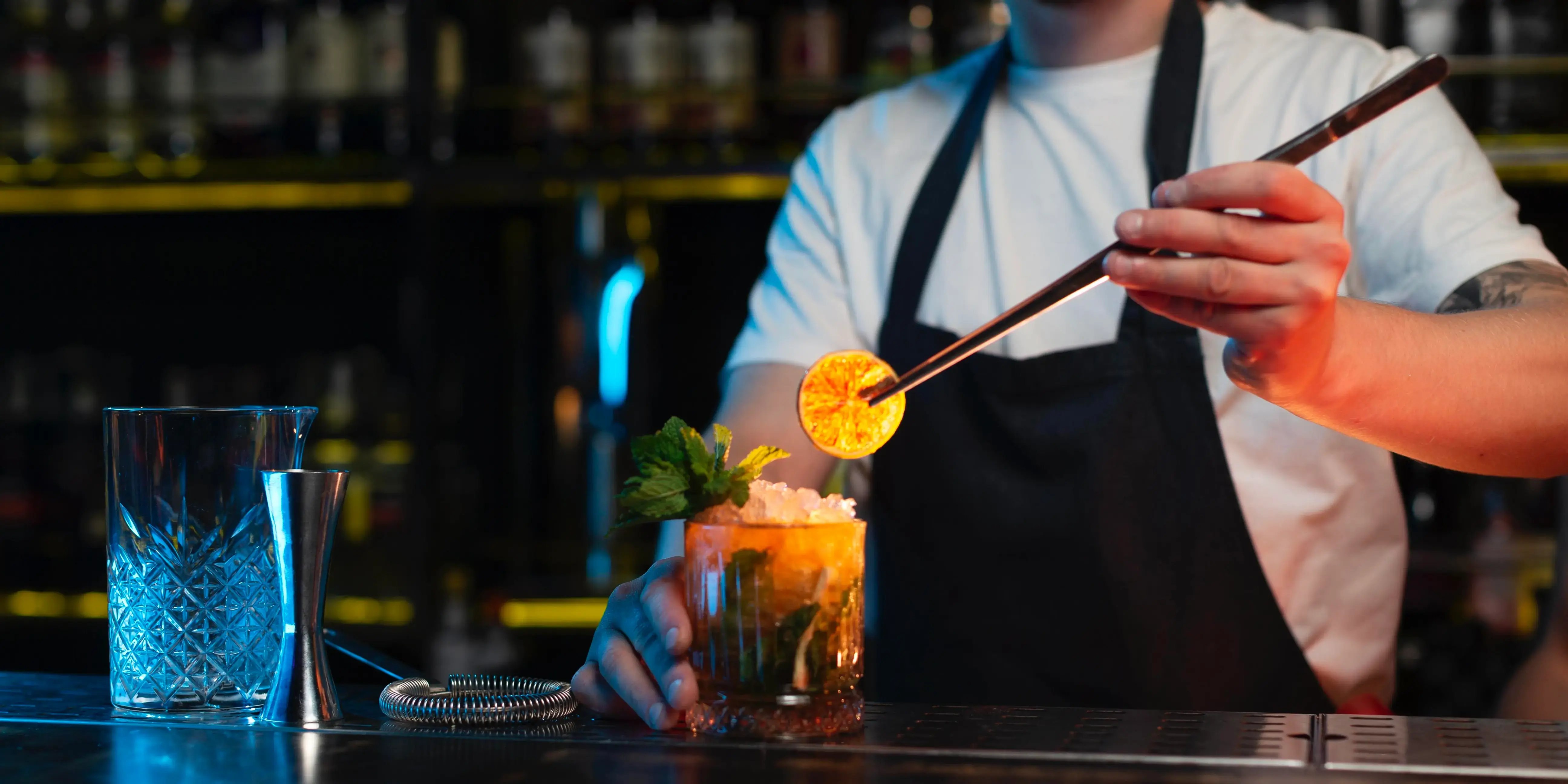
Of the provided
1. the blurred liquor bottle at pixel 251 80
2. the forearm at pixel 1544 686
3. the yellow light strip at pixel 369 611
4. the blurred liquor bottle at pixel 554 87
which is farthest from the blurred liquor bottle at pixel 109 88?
the forearm at pixel 1544 686

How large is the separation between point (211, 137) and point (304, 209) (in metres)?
0.29

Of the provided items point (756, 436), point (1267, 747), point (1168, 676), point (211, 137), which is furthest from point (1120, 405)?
point (211, 137)

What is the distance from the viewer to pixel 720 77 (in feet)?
8.96

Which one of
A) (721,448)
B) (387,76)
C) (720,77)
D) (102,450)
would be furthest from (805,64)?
(721,448)

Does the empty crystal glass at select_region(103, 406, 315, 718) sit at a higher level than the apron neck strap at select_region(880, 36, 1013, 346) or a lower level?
lower

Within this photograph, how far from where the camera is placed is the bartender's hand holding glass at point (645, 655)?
899mm

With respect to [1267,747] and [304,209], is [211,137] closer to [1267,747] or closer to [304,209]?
[304,209]

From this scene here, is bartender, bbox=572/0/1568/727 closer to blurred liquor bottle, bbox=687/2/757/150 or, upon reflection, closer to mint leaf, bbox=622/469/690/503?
mint leaf, bbox=622/469/690/503

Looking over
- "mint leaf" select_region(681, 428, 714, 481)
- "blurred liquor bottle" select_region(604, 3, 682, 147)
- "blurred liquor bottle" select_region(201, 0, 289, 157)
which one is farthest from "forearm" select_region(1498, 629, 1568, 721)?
"blurred liquor bottle" select_region(201, 0, 289, 157)

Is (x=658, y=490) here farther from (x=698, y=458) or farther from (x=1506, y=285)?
(x=1506, y=285)

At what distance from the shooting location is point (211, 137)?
2.93m

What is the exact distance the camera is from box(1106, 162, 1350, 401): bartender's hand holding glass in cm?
82

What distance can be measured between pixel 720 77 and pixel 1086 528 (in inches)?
61.4

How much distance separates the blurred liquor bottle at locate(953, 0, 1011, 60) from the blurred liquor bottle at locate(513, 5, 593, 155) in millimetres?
746
